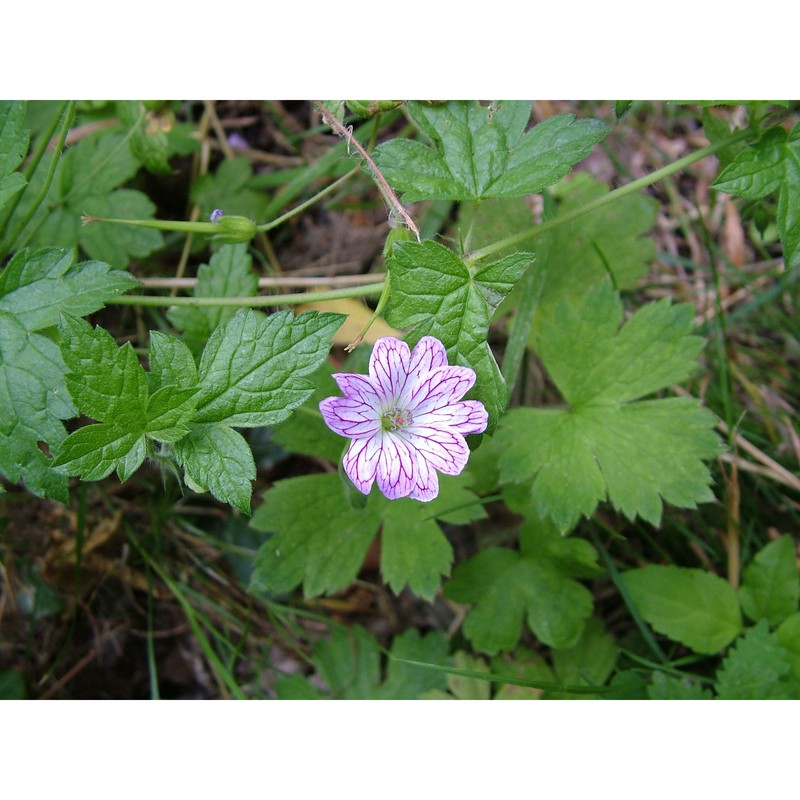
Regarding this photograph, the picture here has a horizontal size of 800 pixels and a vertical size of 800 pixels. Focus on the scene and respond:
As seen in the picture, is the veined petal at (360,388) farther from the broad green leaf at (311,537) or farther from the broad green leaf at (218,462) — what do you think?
the broad green leaf at (311,537)

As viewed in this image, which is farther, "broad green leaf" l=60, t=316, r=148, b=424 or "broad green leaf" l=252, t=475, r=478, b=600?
"broad green leaf" l=252, t=475, r=478, b=600

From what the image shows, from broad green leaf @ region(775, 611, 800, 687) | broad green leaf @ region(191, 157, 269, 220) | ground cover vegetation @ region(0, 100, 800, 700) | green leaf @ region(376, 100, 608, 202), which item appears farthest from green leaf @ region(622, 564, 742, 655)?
broad green leaf @ region(191, 157, 269, 220)

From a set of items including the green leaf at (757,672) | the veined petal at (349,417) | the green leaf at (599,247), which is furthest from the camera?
the green leaf at (599,247)

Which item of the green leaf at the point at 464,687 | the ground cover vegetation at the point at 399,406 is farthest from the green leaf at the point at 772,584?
the green leaf at the point at 464,687

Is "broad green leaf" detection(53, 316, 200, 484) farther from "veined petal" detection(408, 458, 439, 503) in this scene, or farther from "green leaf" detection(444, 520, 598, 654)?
"green leaf" detection(444, 520, 598, 654)

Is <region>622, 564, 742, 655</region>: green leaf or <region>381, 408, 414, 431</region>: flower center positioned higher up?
<region>381, 408, 414, 431</region>: flower center
